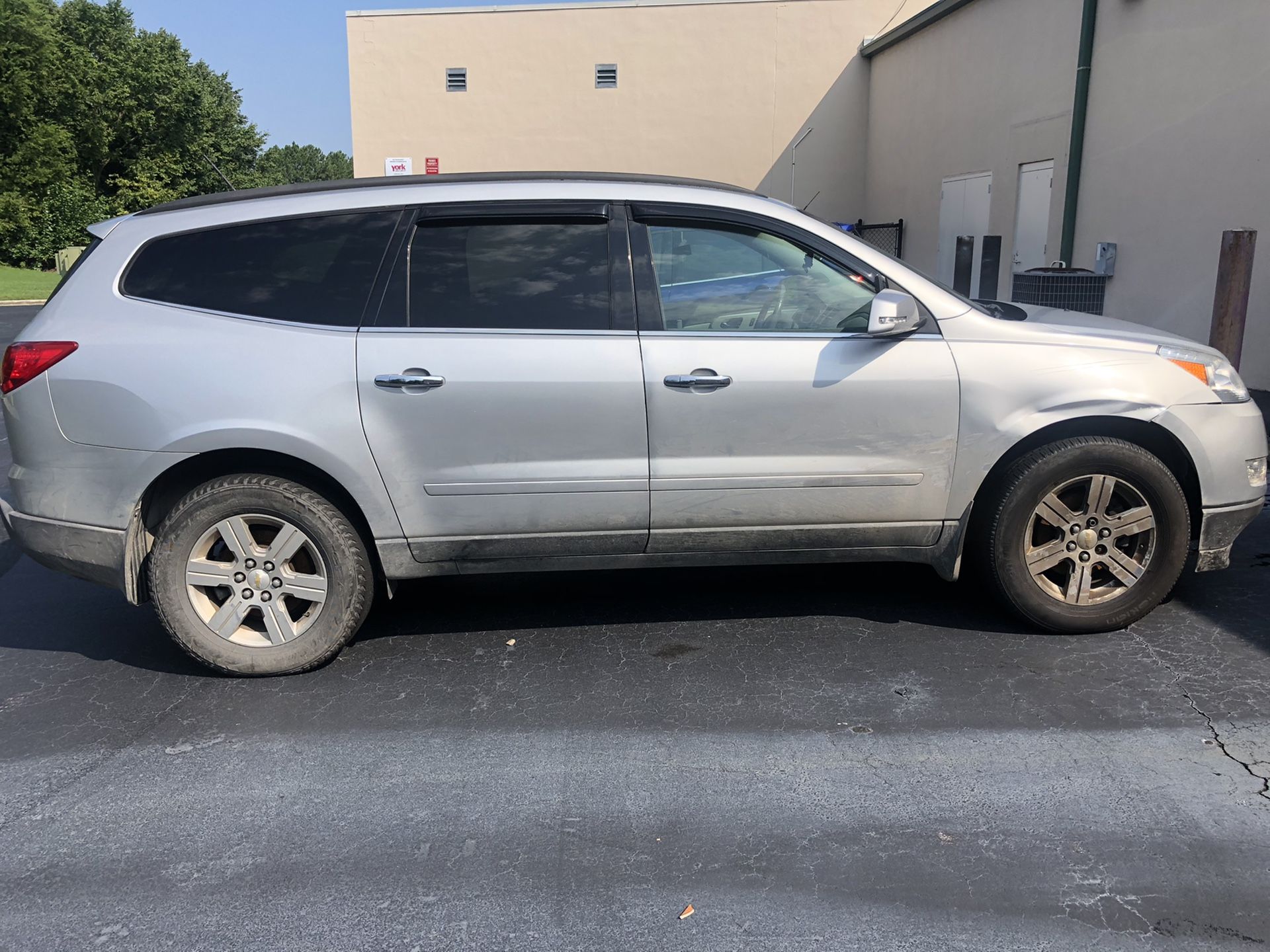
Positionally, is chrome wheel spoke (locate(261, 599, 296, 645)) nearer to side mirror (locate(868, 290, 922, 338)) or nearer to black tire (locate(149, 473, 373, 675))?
black tire (locate(149, 473, 373, 675))

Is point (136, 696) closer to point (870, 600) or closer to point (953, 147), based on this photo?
point (870, 600)

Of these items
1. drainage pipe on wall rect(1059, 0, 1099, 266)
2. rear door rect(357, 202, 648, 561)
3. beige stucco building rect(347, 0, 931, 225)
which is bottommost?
rear door rect(357, 202, 648, 561)

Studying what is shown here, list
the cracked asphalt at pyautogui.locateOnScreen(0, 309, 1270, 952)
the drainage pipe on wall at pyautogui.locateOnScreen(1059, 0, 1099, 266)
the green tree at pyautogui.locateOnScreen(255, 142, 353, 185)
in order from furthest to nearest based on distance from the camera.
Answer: the green tree at pyautogui.locateOnScreen(255, 142, 353, 185), the drainage pipe on wall at pyautogui.locateOnScreen(1059, 0, 1099, 266), the cracked asphalt at pyautogui.locateOnScreen(0, 309, 1270, 952)

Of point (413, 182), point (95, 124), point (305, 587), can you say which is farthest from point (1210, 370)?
point (95, 124)

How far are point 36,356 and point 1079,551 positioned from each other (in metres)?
4.15

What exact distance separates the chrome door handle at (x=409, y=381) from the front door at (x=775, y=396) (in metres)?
0.81

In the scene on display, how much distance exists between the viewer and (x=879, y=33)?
21.5m

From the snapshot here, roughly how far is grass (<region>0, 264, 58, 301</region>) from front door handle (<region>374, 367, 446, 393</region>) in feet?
77.2

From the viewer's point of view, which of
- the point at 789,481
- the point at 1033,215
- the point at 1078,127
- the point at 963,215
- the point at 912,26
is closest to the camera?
the point at 789,481

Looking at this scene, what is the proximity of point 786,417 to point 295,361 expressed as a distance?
74.3 inches

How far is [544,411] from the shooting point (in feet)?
12.9

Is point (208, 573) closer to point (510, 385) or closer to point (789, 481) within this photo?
point (510, 385)

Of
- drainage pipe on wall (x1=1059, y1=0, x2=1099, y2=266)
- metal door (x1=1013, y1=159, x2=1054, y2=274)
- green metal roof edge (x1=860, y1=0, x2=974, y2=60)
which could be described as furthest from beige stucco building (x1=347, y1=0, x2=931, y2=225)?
drainage pipe on wall (x1=1059, y1=0, x2=1099, y2=266)

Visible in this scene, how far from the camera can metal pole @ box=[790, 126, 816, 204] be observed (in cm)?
2212
